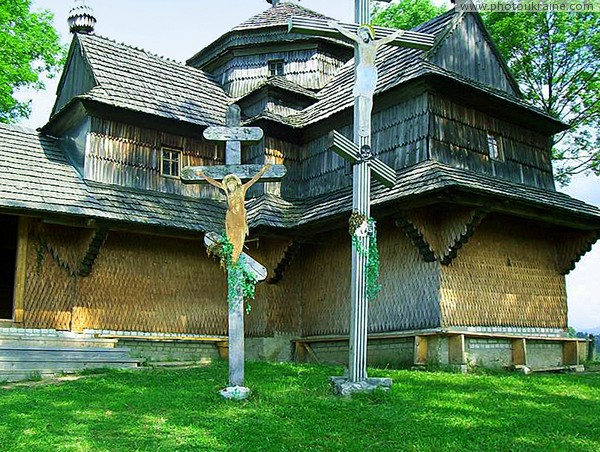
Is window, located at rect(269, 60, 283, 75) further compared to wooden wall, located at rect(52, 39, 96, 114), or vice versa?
window, located at rect(269, 60, 283, 75)

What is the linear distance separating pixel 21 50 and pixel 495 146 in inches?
649

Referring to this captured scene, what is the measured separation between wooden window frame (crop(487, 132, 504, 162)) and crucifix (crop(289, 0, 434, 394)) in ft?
16.9

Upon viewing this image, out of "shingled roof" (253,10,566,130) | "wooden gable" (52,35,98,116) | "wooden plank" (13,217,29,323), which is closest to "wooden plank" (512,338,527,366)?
"shingled roof" (253,10,566,130)

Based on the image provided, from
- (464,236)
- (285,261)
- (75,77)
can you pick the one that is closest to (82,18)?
(75,77)

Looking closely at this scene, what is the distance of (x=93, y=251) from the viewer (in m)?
13.8

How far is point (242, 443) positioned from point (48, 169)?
9.71m

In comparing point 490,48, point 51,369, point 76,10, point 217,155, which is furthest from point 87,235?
point 490,48

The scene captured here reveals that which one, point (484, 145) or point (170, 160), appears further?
point (170, 160)

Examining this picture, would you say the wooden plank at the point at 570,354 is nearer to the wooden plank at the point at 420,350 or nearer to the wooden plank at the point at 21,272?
the wooden plank at the point at 420,350

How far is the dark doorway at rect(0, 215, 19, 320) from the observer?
1951 cm

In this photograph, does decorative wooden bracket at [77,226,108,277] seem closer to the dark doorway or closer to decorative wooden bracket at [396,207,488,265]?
decorative wooden bracket at [396,207,488,265]

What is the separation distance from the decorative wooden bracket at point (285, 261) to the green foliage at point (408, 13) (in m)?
14.1

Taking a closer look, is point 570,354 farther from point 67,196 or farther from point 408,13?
point 408,13

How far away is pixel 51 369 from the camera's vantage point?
1177cm
